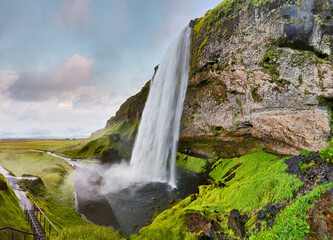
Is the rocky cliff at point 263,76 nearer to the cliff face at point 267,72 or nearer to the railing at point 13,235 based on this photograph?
the cliff face at point 267,72

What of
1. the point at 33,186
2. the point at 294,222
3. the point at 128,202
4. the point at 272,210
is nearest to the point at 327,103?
the point at 272,210

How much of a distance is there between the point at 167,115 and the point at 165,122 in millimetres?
1471

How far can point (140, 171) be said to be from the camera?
32.9m

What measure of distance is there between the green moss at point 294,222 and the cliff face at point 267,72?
519 inches

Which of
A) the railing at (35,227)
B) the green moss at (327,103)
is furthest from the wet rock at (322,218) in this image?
the green moss at (327,103)

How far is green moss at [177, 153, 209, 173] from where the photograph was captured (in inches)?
1255

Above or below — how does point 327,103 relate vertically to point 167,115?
below

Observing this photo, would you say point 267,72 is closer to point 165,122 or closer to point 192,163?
point 165,122

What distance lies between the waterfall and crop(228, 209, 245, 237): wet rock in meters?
20.4

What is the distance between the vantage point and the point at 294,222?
19.3 ft

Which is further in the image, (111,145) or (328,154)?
(111,145)

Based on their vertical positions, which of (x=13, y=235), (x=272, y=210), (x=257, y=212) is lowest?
(x=13, y=235)

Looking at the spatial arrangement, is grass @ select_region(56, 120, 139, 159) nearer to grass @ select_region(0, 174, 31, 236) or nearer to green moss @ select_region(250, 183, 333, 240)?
grass @ select_region(0, 174, 31, 236)

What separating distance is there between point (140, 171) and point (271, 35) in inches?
1171
